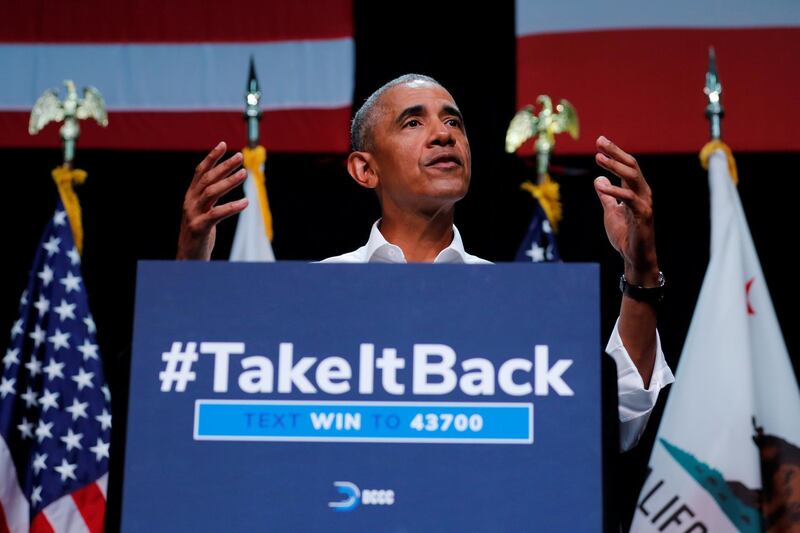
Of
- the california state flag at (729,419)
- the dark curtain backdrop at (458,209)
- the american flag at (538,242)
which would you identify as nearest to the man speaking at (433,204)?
the california state flag at (729,419)

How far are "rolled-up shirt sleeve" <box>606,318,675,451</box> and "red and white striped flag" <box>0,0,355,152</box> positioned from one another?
7.93 feet

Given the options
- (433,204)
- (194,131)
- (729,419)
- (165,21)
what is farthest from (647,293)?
(165,21)

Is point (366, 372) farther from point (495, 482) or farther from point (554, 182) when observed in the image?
point (554, 182)

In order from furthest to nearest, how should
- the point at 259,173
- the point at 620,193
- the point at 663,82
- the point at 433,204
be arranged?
1. the point at 663,82
2. the point at 259,173
3. the point at 433,204
4. the point at 620,193

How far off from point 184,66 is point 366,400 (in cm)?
306

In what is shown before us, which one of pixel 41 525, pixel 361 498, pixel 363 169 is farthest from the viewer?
pixel 41 525

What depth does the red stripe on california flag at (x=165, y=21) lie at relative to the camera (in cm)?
406

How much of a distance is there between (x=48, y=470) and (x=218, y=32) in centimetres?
171

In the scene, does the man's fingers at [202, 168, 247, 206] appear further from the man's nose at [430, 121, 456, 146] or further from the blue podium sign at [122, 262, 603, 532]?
the man's nose at [430, 121, 456, 146]

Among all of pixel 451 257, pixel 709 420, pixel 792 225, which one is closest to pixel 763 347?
pixel 709 420

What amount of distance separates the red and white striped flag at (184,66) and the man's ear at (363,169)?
1784 millimetres

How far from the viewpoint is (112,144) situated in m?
3.95

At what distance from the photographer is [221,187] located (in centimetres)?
150

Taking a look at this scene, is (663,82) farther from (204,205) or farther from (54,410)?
(204,205)
